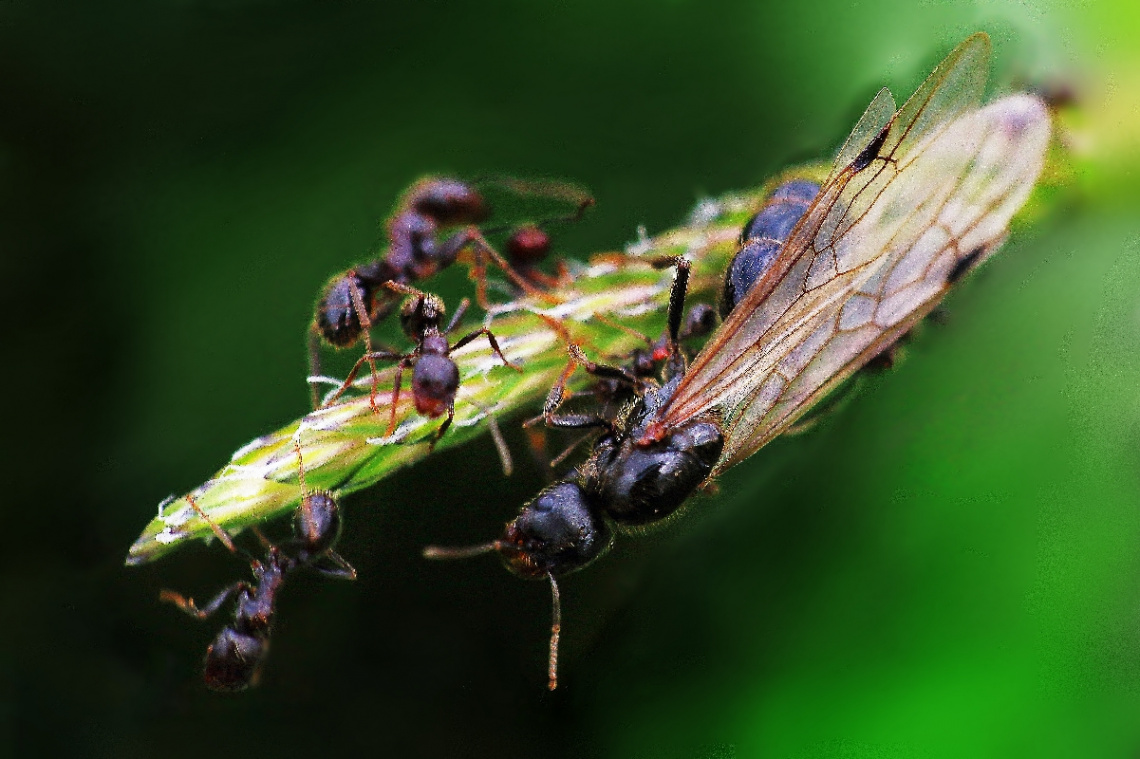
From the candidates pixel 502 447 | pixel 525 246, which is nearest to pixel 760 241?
pixel 502 447

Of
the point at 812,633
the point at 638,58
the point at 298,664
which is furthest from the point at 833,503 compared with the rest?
the point at 298,664

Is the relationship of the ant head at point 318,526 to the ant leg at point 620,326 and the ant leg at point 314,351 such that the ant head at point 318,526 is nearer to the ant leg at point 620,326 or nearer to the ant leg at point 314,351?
the ant leg at point 314,351

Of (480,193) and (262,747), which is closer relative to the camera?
(262,747)

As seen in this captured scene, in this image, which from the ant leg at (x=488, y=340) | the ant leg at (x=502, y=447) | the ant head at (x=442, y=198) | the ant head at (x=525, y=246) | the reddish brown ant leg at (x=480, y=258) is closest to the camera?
the ant leg at (x=488, y=340)

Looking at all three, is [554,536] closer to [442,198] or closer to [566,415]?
[566,415]

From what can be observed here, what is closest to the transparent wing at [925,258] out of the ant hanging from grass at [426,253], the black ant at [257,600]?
the ant hanging from grass at [426,253]

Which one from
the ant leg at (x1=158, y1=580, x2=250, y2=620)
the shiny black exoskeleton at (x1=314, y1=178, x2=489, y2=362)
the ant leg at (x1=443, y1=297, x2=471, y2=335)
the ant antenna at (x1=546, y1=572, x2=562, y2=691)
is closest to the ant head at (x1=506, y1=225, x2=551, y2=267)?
the shiny black exoskeleton at (x1=314, y1=178, x2=489, y2=362)

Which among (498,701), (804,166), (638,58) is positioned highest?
(638,58)

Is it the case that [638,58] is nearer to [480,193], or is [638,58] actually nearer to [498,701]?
[480,193]
